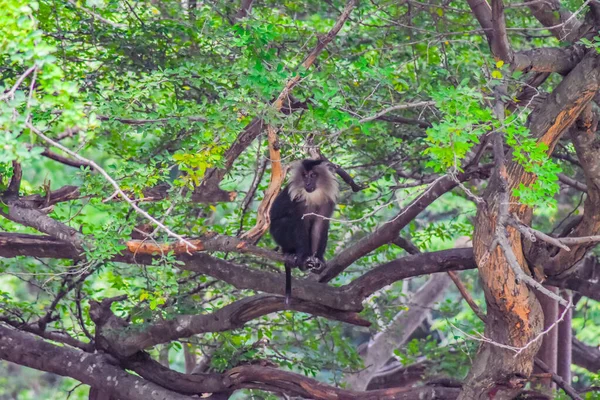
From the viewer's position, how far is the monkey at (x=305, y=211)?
6207mm

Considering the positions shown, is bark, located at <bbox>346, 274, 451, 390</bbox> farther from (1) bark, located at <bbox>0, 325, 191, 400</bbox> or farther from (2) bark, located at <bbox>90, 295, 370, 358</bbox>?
(1) bark, located at <bbox>0, 325, 191, 400</bbox>

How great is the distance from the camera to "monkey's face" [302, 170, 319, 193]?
20.2 ft

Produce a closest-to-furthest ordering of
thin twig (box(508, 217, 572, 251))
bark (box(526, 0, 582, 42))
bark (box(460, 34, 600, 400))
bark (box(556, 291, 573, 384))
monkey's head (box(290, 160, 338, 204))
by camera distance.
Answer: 1. thin twig (box(508, 217, 572, 251))
2. bark (box(460, 34, 600, 400))
3. bark (box(526, 0, 582, 42))
4. monkey's head (box(290, 160, 338, 204))
5. bark (box(556, 291, 573, 384))

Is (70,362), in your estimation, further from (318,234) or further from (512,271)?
(512,271)

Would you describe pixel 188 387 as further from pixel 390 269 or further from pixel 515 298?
pixel 515 298

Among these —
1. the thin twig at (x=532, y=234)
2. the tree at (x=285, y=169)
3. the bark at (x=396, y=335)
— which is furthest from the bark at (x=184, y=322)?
the bark at (x=396, y=335)

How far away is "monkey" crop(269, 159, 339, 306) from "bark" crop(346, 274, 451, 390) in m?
2.44

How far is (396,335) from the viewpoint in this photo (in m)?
9.28

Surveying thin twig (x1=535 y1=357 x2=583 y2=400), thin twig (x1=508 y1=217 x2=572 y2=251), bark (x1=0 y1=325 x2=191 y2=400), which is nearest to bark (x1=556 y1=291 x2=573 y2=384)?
thin twig (x1=535 y1=357 x2=583 y2=400)

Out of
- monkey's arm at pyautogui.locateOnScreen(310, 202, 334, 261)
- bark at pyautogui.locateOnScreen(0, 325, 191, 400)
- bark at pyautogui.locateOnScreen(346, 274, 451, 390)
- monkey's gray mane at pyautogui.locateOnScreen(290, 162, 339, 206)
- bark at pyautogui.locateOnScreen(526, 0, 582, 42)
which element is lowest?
bark at pyautogui.locateOnScreen(346, 274, 451, 390)

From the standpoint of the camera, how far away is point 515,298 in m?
4.94

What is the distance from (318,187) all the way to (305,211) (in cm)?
22

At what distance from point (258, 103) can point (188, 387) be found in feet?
8.86

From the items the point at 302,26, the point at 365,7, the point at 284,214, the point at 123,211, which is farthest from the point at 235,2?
the point at 123,211
